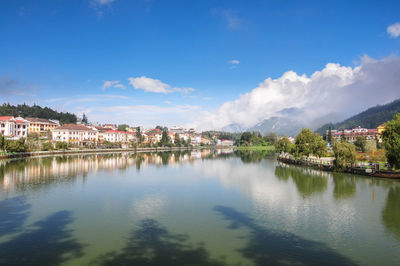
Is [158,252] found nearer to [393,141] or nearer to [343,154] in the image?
[393,141]

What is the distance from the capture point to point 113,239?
37.2ft

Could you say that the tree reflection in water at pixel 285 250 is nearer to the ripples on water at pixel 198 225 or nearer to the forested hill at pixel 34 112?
the ripples on water at pixel 198 225

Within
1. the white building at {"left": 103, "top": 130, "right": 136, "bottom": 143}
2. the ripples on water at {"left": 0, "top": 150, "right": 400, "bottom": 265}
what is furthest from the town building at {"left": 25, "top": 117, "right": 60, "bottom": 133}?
the ripples on water at {"left": 0, "top": 150, "right": 400, "bottom": 265}

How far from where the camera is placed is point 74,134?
82.6 meters

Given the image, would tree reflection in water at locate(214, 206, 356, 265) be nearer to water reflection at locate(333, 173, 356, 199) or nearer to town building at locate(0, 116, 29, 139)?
water reflection at locate(333, 173, 356, 199)

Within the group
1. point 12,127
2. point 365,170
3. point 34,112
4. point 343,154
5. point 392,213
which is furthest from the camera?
point 34,112

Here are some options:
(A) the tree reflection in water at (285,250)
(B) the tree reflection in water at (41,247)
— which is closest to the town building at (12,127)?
(B) the tree reflection in water at (41,247)

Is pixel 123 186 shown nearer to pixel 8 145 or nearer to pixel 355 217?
pixel 355 217

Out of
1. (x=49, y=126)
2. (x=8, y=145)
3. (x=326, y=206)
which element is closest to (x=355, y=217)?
(x=326, y=206)

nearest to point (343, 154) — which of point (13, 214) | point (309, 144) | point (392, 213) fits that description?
point (309, 144)

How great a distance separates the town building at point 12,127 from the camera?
68875 millimetres

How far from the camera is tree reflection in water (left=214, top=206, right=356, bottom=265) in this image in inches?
370

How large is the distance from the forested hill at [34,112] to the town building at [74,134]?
27278 millimetres

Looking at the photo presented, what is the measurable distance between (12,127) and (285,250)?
7813 centimetres
